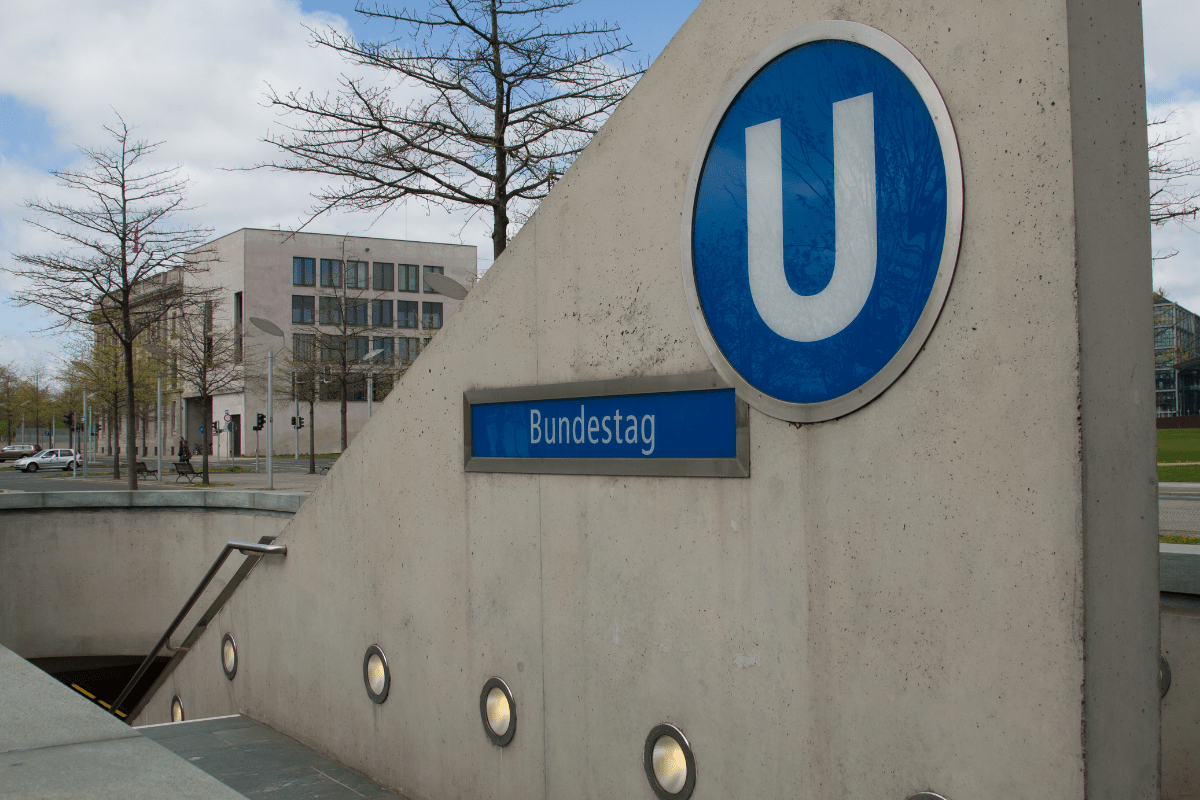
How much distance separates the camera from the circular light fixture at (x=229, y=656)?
227 inches

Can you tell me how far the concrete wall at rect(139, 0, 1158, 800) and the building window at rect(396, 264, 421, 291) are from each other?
5879cm

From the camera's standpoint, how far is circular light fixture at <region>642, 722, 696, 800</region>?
2.70 metres

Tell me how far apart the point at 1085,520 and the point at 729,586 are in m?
1.03

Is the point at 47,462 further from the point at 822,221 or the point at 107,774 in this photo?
the point at 822,221

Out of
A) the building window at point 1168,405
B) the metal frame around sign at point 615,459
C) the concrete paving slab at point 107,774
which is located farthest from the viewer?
the building window at point 1168,405

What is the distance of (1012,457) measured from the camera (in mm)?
1923

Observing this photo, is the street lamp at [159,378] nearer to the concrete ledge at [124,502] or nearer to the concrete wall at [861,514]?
the concrete ledge at [124,502]

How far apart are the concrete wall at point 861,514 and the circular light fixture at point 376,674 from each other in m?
0.42

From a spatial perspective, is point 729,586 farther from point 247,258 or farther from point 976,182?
point 247,258

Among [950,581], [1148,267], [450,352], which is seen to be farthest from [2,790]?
[1148,267]

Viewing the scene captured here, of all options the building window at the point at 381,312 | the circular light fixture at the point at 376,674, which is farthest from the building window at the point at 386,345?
the circular light fixture at the point at 376,674

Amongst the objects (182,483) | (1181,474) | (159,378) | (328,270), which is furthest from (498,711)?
(328,270)

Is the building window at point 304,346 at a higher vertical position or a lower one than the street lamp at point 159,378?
higher

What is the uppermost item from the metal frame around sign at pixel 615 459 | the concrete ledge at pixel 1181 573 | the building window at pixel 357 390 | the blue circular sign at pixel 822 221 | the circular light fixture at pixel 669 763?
the building window at pixel 357 390
